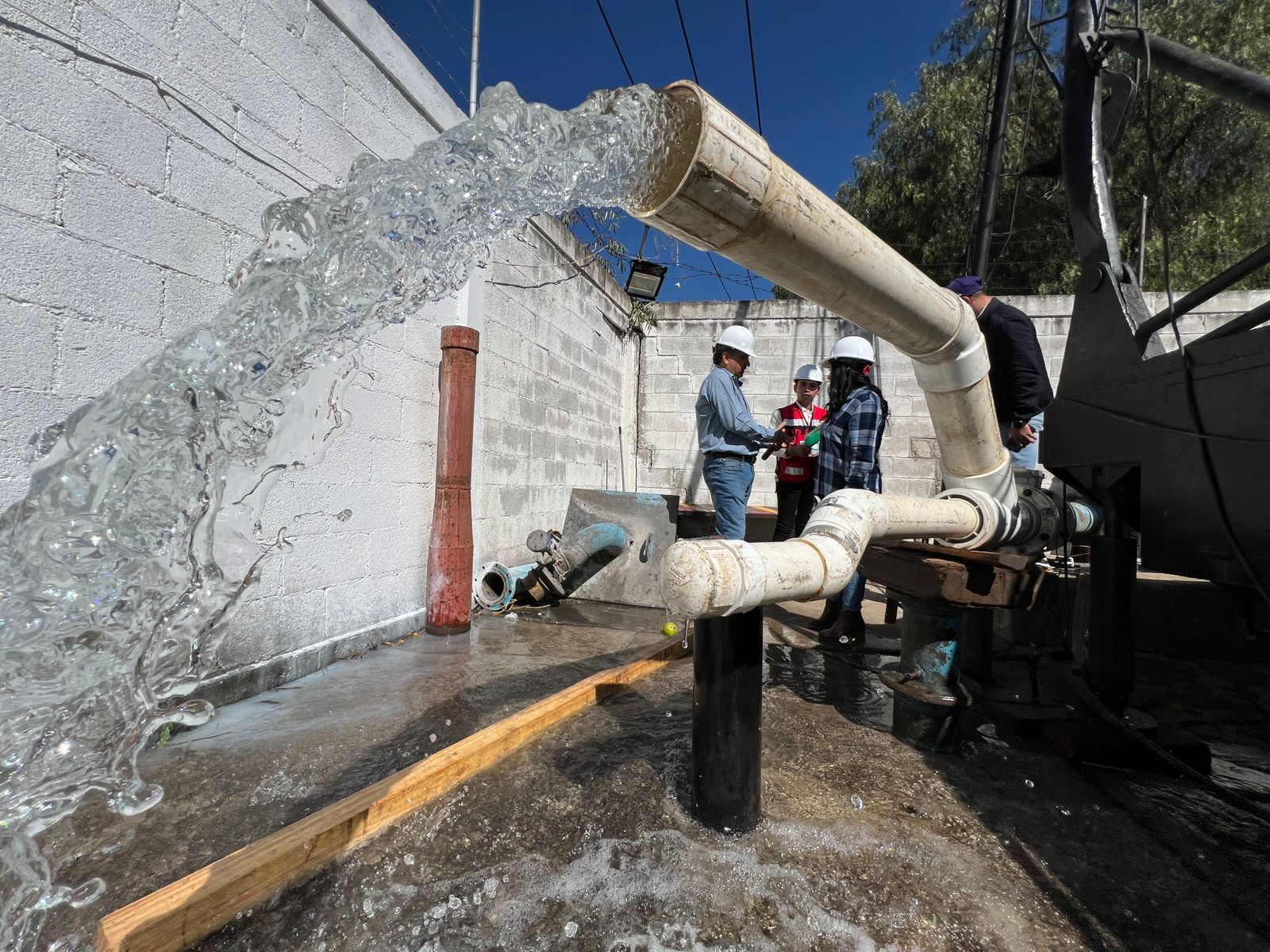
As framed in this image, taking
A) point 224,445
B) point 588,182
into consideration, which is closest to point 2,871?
point 224,445

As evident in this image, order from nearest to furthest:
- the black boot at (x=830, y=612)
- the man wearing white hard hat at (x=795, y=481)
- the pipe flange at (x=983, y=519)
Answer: the pipe flange at (x=983, y=519), the black boot at (x=830, y=612), the man wearing white hard hat at (x=795, y=481)

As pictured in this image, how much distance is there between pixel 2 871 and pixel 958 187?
17.0 metres

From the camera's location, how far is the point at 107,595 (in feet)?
5.02

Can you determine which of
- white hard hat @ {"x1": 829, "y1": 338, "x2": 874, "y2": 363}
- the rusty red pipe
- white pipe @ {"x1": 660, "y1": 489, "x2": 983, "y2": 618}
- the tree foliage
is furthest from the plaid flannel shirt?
the tree foliage

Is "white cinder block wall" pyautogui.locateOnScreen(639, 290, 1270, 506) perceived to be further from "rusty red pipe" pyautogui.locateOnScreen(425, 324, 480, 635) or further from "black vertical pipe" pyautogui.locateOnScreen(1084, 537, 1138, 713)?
"black vertical pipe" pyautogui.locateOnScreen(1084, 537, 1138, 713)

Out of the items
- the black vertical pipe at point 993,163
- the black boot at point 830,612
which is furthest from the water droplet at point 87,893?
the black vertical pipe at point 993,163

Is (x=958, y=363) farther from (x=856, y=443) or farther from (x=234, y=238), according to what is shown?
(x=234, y=238)

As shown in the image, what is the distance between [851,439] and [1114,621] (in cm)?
160

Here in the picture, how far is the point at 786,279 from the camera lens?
63.3 inches

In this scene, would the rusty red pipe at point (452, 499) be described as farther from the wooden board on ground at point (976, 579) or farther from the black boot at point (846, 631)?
the wooden board on ground at point (976, 579)

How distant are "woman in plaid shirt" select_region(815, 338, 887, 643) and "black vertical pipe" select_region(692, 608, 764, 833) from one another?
1909 millimetres

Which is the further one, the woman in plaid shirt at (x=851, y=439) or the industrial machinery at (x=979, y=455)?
the woman in plaid shirt at (x=851, y=439)

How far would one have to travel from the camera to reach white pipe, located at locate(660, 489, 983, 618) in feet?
4.53

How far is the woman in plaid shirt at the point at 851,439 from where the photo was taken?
11.9 ft
